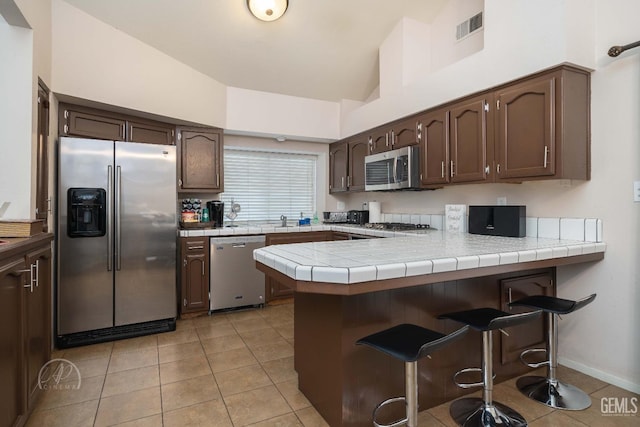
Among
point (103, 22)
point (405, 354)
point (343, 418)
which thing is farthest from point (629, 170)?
point (103, 22)

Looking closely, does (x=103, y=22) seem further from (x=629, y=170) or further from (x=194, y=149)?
(x=629, y=170)

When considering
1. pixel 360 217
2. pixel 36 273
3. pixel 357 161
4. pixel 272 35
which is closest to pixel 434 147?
pixel 357 161

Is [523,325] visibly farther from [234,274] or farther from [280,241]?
[234,274]

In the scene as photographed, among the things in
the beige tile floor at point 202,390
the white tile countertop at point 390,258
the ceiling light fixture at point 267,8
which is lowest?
the beige tile floor at point 202,390

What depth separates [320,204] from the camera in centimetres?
520

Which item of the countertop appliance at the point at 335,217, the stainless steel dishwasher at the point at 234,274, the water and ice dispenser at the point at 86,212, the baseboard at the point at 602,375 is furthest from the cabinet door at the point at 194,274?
the baseboard at the point at 602,375

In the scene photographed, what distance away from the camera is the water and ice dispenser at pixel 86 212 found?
2.90 meters

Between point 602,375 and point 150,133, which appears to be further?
point 150,133

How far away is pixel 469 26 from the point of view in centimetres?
324

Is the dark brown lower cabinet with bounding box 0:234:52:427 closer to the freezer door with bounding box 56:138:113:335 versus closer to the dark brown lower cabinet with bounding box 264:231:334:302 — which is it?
the freezer door with bounding box 56:138:113:335

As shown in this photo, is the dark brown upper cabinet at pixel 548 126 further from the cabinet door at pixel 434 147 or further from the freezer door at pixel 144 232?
the freezer door at pixel 144 232

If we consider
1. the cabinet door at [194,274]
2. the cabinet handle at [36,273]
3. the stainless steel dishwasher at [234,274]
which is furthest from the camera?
the stainless steel dishwasher at [234,274]

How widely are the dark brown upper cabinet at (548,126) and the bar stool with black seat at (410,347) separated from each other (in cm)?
148

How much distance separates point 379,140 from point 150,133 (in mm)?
2503
